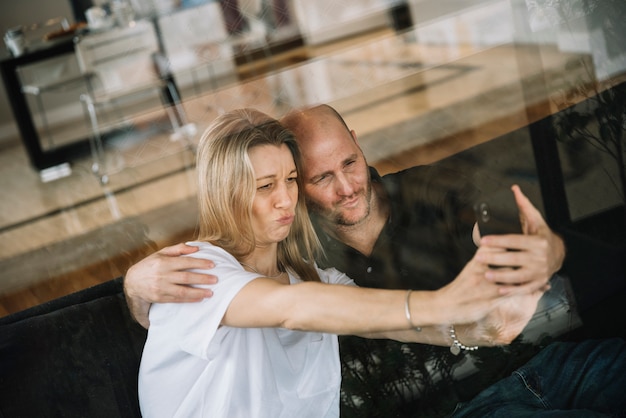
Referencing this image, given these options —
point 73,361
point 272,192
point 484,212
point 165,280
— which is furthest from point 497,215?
point 73,361

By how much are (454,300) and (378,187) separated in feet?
0.54

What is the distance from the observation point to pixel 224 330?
778 millimetres

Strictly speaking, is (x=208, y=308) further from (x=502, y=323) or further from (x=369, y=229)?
(x=502, y=323)

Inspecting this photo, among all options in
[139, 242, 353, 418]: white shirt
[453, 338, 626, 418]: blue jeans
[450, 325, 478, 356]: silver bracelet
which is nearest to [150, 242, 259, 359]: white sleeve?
[139, 242, 353, 418]: white shirt

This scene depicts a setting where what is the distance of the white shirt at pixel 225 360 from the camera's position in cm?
77

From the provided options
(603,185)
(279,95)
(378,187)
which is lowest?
(603,185)

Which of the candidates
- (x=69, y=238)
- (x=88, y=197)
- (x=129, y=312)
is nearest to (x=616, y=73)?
(x=129, y=312)

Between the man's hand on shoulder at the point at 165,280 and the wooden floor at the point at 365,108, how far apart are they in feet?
0.19

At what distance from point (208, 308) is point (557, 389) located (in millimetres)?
443

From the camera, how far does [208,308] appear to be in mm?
764

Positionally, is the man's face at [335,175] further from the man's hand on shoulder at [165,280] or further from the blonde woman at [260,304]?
the man's hand on shoulder at [165,280]

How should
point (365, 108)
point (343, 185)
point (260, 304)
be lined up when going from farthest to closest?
1. point (365, 108)
2. point (343, 185)
3. point (260, 304)

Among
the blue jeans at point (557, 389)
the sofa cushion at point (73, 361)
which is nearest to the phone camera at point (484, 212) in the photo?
the blue jeans at point (557, 389)

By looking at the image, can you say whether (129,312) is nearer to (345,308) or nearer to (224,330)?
(224,330)
